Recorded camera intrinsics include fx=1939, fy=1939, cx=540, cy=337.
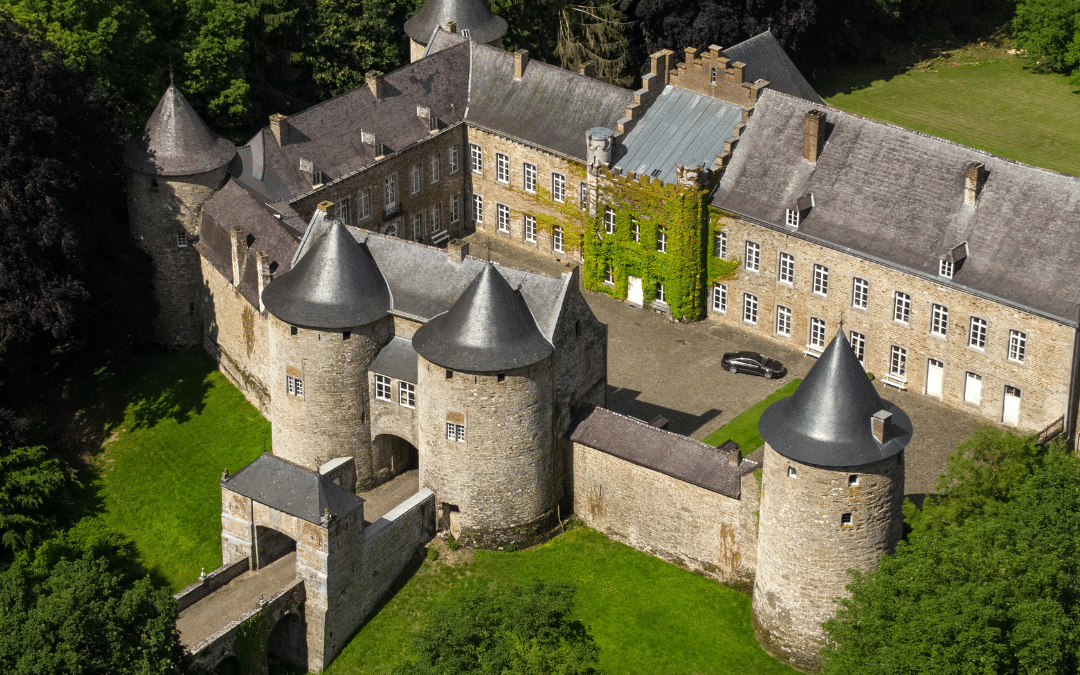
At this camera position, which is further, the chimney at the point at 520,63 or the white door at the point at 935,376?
the chimney at the point at 520,63

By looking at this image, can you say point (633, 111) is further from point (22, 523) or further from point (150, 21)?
point (22, 523)

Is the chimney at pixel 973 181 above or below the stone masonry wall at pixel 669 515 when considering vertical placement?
above

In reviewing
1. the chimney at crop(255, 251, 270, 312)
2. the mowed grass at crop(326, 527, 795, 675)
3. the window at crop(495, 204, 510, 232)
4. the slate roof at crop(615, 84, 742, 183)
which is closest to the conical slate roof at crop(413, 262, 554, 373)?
the mowed grass at crop(326, 527, 795, 675)

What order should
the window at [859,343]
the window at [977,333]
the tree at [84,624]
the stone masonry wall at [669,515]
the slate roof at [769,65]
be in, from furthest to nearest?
the slate roof at [769,65] → the window at [859,343] → the window at [977,333] → the stone masonry wall at [669,515] → the tree at [84,624]

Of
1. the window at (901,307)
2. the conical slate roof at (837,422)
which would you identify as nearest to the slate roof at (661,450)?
the conical slate roof at (837,422)

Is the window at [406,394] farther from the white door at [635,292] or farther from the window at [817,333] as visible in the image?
the window at [817,333]

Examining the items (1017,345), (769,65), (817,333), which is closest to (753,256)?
(817,333)

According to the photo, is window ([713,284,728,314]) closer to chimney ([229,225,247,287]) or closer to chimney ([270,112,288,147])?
chimney ([270,112,288,147])

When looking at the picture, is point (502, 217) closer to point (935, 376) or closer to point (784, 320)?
point (784, 320)
